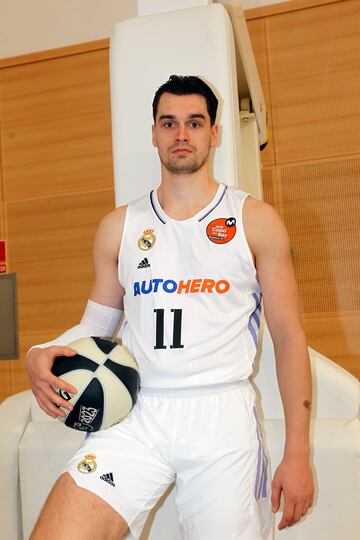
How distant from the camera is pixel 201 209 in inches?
73.9

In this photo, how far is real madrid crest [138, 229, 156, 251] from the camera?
185 centimetres

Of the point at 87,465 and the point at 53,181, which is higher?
the point at 53,181

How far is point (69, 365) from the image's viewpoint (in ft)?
5.52

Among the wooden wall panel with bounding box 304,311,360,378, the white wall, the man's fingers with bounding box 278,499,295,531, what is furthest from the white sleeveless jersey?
the white wall

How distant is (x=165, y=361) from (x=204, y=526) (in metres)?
0.45

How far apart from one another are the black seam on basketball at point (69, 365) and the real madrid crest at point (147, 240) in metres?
0.39

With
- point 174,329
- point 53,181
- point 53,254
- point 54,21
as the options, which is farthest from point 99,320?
point 54,21

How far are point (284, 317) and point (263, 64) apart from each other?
2.96m

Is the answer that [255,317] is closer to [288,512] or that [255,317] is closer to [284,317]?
[284,317]

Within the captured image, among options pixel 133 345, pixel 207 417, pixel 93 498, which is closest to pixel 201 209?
pixel 133 345

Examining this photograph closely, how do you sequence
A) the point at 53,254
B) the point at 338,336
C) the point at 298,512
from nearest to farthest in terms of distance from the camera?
1. the point at 298,512
2. the point at 338,336
3. the point at 53,254

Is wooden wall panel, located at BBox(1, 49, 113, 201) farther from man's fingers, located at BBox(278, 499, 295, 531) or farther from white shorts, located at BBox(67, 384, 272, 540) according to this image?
man's fingers, located at BBox(278, 499, 295, 531)

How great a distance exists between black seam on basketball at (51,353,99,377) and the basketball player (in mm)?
24

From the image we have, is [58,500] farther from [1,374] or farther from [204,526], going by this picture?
[1,374]
